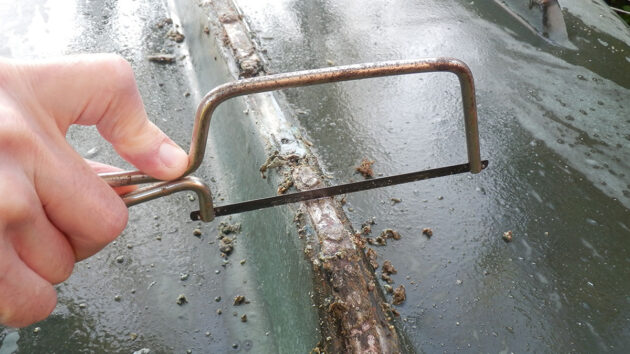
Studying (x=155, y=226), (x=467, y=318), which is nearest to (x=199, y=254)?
(x=155, y=226)

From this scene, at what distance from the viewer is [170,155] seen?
3.56 feet

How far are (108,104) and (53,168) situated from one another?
17cm

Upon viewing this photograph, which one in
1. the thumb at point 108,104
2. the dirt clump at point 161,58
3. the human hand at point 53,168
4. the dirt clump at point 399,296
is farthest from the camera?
the dirt clump at point 161,58

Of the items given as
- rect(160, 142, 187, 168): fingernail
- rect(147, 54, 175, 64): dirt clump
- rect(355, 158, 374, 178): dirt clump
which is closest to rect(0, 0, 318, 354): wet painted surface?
rect(147, 54, 175, 64): dirt clump

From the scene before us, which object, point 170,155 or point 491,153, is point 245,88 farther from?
point 491,153

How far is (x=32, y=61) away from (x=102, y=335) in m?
0.77

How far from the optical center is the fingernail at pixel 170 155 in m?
1.08

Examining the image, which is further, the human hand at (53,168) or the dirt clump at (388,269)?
the dirt clump at (388,269)

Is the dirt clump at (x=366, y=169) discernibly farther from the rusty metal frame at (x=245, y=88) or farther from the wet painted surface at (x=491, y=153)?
the rusty metal frame at (x=245, y=88)

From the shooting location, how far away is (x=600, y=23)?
249cm

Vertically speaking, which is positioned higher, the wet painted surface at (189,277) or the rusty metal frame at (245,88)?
the rusty metal frame at (245,88)

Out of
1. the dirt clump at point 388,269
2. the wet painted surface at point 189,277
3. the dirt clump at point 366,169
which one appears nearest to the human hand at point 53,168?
the wet painted surface at point 189,277

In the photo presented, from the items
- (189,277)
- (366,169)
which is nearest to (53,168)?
(189,277)

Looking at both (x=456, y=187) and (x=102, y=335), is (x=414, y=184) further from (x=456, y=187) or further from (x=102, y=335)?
(x=102, y=335)
